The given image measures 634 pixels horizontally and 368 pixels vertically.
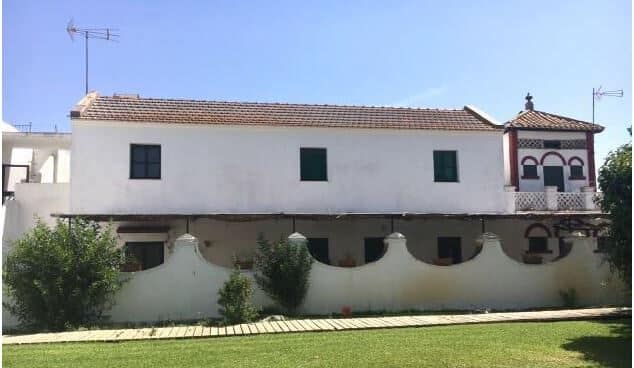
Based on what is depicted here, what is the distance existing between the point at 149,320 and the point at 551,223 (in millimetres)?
15331

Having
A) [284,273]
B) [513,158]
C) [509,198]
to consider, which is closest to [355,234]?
[284,273]

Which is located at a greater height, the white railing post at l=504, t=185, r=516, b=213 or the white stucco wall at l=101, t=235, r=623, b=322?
the white railing post at l=504, t=185, r=516, b=213

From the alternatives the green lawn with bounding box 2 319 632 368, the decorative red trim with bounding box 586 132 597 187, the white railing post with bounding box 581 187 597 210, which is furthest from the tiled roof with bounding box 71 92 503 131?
the green lawn with bounding box 2 319 632 368

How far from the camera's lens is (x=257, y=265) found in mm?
15523

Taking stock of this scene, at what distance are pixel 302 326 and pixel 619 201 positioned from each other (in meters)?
7.01

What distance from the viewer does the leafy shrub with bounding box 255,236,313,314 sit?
1513 centimetres

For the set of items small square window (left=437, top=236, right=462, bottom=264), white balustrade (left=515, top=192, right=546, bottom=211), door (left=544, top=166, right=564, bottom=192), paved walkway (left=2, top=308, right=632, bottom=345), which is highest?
door (left=544, top=166, right=564, bottom=192)

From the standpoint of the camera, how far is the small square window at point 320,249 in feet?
65.3

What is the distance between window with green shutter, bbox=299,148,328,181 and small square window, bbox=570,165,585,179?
11.4m

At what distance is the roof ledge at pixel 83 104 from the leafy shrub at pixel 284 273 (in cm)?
741

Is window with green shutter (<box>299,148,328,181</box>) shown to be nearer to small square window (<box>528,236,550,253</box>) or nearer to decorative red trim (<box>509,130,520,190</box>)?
small square window (<box>528,236,550,253</box>)

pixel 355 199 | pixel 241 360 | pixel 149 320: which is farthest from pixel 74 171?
pixel 241 360

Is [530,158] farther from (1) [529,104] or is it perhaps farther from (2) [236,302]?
(2) [236,302]

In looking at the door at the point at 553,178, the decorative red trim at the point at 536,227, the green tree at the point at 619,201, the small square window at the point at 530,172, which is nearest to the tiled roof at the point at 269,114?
the small square window at the point at 530,172
